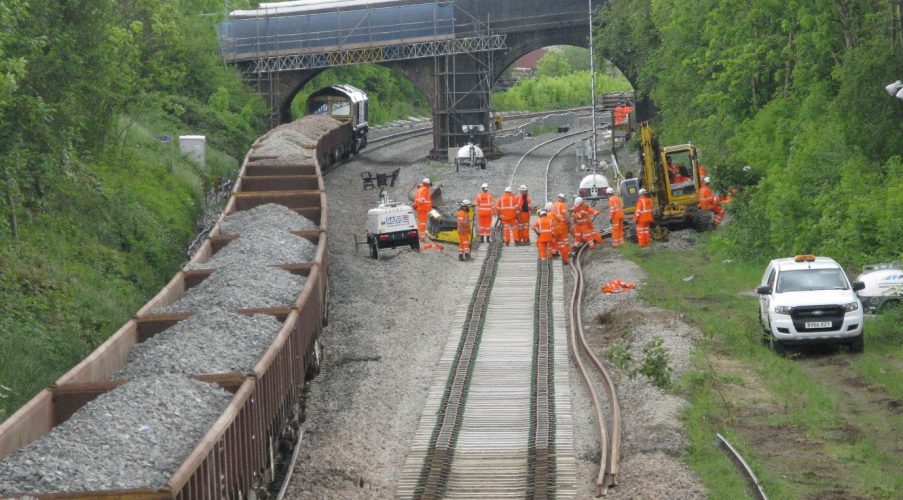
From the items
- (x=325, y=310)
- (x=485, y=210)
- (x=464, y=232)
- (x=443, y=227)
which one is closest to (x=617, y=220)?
(x=485, y=210)

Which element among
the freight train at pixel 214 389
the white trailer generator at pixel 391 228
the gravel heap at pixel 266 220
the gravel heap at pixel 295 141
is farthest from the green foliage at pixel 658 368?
the gravel heap at pixel 295 141

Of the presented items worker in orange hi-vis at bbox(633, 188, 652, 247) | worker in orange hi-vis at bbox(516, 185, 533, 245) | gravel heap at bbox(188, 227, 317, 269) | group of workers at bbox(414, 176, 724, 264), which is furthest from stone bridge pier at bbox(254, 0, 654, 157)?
gravel heap at bbox(188, 227, 317, 269)

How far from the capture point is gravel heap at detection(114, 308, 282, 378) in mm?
14406

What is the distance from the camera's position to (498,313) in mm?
23641

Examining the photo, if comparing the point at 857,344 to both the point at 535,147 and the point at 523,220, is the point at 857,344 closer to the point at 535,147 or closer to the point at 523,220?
the point at 523,220

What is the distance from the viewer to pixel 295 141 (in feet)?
133

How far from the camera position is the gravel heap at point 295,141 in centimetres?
3472

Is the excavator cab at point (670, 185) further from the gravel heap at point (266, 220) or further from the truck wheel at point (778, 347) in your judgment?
the truck wheel at point (778, 347)

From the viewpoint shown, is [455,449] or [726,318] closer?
[455,449]

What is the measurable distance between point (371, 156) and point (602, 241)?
2599 centimetres

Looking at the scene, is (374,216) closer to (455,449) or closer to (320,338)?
(320,338)

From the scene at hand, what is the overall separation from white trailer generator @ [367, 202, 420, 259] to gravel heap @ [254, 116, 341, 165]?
490 cm

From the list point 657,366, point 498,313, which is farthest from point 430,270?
point 657,366

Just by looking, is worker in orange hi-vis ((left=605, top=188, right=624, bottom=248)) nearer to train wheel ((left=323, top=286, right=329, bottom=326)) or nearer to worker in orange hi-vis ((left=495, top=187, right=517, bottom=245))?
worker in orange hi-vis ((left=495, top=187, right=517, bottom=245))
